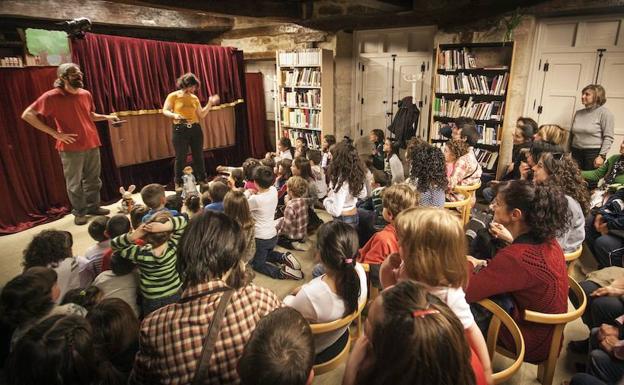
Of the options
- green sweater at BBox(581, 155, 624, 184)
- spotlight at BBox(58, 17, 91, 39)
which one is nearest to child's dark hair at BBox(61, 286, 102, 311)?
spotlight at BBox(58, 17, 91, 39)

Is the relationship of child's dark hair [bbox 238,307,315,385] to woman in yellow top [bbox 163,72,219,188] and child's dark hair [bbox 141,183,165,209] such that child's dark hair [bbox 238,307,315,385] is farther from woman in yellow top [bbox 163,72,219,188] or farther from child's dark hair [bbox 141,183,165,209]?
woman in yellow top [bbox 163,72,219,188]

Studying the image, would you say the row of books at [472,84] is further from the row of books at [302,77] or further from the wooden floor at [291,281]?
the wooden floor at [291,281]

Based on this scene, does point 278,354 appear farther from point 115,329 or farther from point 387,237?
point 387,237

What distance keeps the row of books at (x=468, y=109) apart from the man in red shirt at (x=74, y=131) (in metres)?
4.34

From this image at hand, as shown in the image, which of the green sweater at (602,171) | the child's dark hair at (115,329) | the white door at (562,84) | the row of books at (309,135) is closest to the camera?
the child's dark hair at (115,329)

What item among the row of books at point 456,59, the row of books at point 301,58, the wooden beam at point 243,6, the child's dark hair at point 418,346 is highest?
the wooden beam at point 243,6

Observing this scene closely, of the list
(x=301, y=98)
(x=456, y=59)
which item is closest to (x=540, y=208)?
(x=456, y=59)

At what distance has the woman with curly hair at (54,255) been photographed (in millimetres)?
2053

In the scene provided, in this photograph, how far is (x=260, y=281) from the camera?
10.2 feet

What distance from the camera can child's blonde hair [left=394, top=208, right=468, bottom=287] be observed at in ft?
4.91

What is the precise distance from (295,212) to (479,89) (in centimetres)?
335

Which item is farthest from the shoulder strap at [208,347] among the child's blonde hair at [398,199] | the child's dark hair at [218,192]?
the child's dark hair at [218,192]

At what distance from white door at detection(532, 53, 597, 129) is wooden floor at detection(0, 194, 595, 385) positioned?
90.8 inches

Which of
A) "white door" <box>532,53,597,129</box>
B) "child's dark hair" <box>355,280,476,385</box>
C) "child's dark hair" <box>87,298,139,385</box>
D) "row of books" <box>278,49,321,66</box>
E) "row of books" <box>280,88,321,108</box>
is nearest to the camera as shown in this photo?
"child's dark hair" <box>355,280,476,385</box>
